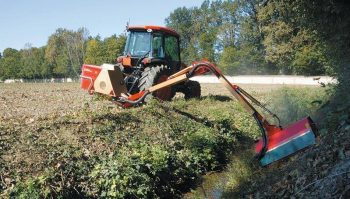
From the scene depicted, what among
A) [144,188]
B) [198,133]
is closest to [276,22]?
[198,133]

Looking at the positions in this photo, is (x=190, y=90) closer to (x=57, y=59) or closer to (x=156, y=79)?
(x=156, y=79)

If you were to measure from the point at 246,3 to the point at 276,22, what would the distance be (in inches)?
943

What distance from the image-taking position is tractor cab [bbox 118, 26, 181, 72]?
14164 mm

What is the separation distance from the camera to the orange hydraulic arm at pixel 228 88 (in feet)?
28.1

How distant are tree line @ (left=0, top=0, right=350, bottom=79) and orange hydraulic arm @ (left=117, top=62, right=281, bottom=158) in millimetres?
3252

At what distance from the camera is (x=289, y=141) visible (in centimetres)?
766

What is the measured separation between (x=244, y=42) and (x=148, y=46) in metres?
54.4

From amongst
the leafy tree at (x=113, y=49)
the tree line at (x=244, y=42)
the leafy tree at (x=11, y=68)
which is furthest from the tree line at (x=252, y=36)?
the leafy tree at (x=11, y=68)

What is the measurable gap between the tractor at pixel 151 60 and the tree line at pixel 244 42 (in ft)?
12.3

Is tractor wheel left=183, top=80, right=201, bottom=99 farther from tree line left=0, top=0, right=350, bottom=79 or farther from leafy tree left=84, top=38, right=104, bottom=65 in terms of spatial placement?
leafy tree left=84, top=38, right=104, bottom=65

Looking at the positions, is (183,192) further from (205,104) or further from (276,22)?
(276,22)

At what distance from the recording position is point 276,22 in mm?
47781

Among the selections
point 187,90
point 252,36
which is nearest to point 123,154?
point 187,90

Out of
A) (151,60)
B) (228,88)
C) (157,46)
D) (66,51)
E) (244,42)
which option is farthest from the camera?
(66,51)
